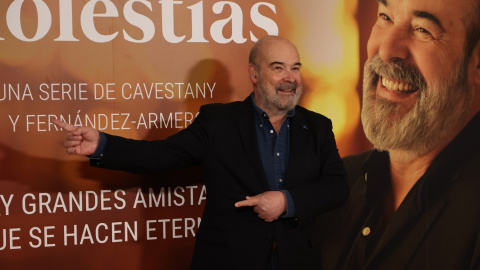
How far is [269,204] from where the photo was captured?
91.5 inches

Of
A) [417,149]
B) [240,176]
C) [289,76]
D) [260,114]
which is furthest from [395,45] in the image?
[240,176]

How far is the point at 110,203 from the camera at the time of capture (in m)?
2.95

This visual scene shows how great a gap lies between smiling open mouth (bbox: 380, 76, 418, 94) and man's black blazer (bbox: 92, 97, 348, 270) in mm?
738

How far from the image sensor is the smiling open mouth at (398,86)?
3163mm

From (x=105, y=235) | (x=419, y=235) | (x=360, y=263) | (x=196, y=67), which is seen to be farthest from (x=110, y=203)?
(x=419, y=235)

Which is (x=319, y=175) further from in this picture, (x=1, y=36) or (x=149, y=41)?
(x=1, y=36)

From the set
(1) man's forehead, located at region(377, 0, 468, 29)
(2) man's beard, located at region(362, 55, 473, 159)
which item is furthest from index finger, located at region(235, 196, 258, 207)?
(1) man's forehead, located at region(377, 0, 468, 29)

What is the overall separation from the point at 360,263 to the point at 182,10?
168 centimetres

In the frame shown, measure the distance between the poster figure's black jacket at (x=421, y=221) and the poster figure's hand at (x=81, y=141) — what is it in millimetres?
1439

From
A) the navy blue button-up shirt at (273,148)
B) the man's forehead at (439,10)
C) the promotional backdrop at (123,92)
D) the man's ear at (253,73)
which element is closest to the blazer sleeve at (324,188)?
the navy blue button-up shirt at (273,148)

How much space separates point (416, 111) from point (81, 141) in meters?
1.83

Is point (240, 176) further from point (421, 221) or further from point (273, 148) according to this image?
point (421, 221)

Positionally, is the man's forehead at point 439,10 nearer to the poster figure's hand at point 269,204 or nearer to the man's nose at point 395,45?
the man's nose at point 395,45

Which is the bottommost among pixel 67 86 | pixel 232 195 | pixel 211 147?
pixel 232 195
